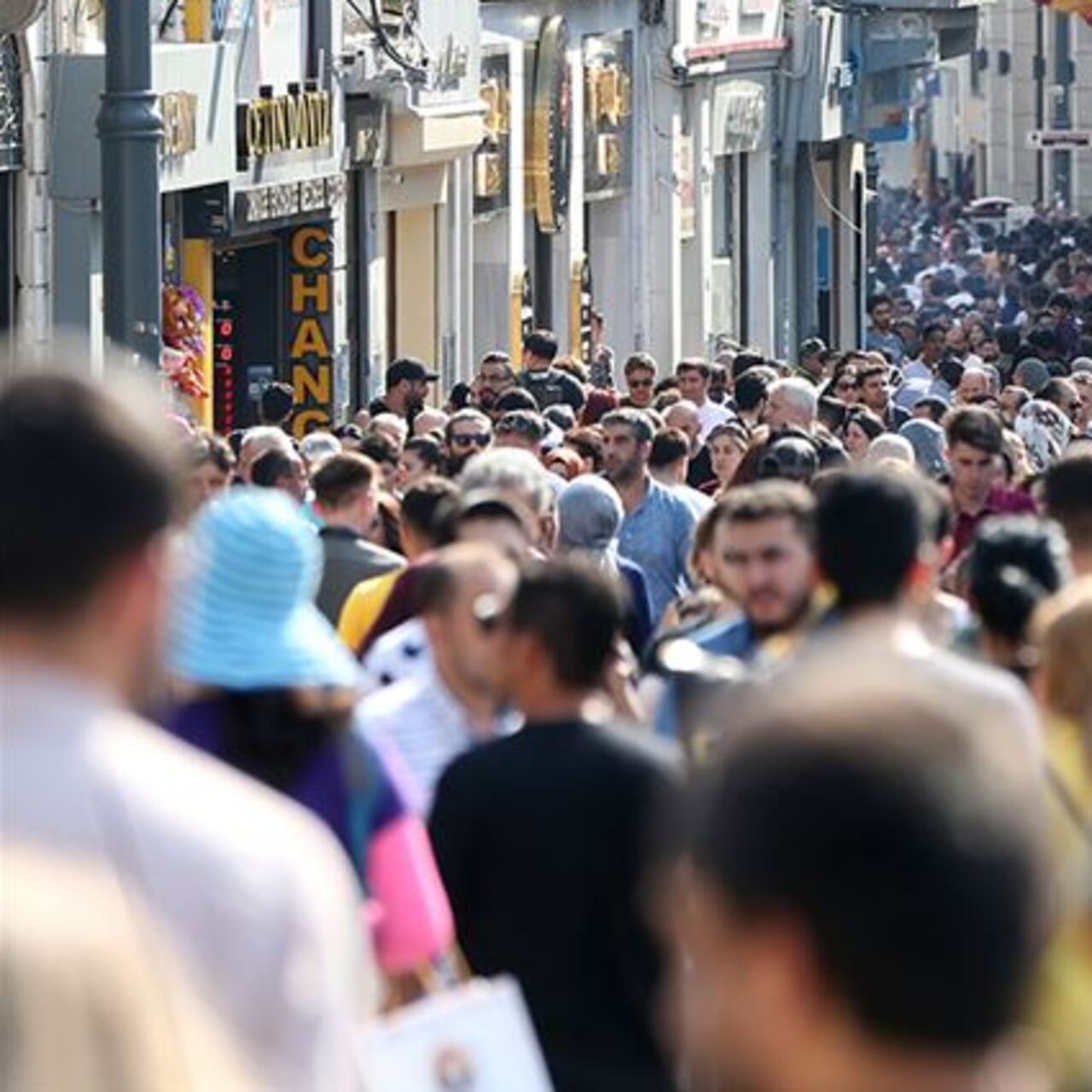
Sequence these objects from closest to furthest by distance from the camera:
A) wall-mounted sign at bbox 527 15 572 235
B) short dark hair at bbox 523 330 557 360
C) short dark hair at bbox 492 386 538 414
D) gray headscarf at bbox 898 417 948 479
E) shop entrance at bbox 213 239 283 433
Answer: gray headscarf at bbox 898 417 948 479
short dark hair at bbox 492 386 538 414
short dark hair at bbox 523 330 557 360
shop entrance at bbox 213 239 283 433
wall-mounted sign at bbox 527 15 572 235

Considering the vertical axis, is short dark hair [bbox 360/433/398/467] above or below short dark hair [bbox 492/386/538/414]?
above

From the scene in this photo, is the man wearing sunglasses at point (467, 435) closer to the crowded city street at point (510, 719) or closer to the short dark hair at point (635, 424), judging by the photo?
the crowded city street at point (510, 719)

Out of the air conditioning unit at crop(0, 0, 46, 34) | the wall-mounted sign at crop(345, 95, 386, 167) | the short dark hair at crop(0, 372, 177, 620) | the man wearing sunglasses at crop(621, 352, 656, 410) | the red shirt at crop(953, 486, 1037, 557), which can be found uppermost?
the air conditioning unit at crop(0, 0, 46, 34)

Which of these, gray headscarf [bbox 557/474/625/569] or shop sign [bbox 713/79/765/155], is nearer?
gray headscarf [bbox 557/474/625/569]

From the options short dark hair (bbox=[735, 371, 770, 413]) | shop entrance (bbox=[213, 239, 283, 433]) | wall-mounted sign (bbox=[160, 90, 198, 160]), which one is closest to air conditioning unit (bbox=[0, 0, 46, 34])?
wall-mounted sign (bbox=[160, 90, 198, 160])

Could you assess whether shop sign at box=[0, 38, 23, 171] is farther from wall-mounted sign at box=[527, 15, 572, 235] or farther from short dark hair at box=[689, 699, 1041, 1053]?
short dark hair at box=[689, 699, 1041, 1053]

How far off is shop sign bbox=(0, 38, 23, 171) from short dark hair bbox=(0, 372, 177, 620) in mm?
18479

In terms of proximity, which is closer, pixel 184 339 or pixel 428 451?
pixel 428 451

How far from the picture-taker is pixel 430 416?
1858 centimetres

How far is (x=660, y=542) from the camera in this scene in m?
14.1

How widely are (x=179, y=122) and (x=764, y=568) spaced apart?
1658 centimetres

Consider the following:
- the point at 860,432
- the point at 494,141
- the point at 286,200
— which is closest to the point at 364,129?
the point at 286,200

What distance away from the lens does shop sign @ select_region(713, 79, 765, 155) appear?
44.8m

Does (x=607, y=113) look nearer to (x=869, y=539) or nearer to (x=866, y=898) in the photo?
(x=869, y=539)
